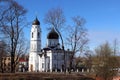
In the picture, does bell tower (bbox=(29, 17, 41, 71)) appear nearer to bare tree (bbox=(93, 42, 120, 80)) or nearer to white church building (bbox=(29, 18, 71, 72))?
white church building (bbox=(29, 18, 71, 72))

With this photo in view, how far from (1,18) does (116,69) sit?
18997 millimetres

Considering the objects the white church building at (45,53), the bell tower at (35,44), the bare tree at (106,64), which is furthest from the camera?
the bell tower at (35,44)

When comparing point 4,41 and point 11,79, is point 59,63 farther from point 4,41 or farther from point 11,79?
point 11,79

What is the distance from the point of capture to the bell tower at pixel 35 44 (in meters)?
98.4

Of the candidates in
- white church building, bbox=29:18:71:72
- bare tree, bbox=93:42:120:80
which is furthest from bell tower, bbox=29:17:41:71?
bare tree, bbox=93:42:120:80

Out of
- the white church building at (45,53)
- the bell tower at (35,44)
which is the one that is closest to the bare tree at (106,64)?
the white church building at (45,53)

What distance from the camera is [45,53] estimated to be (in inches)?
3861

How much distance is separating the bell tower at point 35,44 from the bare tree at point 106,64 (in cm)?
5476

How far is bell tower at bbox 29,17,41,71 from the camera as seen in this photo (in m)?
98.4

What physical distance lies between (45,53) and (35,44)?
4.56 metres

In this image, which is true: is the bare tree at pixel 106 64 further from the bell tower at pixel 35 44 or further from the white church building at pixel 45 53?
the bell tower at pixel 35 44

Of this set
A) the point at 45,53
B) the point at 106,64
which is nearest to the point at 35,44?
the point at 45,53

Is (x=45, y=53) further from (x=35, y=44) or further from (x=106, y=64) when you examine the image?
(x=106, y=64)

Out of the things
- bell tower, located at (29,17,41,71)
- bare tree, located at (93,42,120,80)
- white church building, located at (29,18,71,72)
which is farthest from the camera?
bell tower, located at (29,17,41,71)
